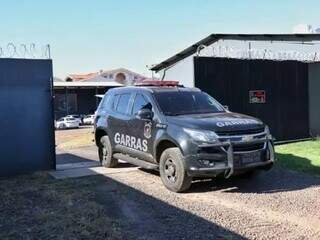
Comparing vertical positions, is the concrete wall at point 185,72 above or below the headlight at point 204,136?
above

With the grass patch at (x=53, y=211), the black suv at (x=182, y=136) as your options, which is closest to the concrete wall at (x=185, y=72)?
the black suv at (x=182, y=136)

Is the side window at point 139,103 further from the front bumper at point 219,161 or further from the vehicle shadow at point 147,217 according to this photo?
the front bumper at point 219,161

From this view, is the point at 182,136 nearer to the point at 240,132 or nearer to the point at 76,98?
the point at 240,132

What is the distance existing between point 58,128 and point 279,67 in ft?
126

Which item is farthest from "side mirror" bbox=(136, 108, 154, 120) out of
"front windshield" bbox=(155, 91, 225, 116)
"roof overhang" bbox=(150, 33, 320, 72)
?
"roof overhang" bbox=(150, 33, 320, 72)

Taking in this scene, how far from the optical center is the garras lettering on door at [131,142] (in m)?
10.4

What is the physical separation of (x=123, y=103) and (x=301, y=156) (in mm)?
4938

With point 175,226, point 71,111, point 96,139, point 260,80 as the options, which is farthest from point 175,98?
point 71,111

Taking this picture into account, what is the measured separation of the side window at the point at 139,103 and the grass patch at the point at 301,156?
354 cm

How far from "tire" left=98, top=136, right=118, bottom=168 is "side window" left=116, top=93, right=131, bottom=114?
2.81 ft

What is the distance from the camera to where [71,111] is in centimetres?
6094

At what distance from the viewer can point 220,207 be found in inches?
Result: 320

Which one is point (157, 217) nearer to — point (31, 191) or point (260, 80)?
point (31, 191)

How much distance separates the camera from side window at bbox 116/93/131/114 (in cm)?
1132
